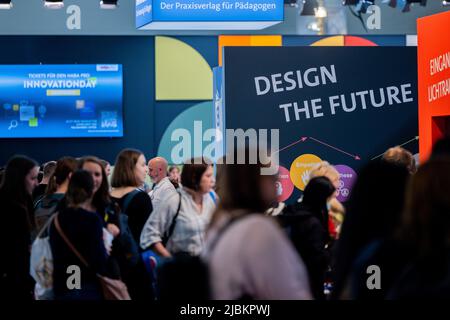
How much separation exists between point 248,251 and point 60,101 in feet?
39.1

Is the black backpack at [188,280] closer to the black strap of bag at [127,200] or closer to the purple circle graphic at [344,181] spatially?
the black strap of bag at [127,200]

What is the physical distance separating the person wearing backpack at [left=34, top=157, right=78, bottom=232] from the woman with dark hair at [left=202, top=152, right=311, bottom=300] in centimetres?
252

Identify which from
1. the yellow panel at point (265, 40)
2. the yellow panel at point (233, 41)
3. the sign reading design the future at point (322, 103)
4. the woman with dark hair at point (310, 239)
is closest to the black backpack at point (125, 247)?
the woman with dark hair at point (310, 239)

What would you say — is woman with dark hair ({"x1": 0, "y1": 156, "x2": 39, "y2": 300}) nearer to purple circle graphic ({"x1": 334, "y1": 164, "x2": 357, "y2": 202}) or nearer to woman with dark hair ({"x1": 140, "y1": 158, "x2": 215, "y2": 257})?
woman with dark hair ({"x1": 140, "y1": 158, "x2": 215, "y2": 257})

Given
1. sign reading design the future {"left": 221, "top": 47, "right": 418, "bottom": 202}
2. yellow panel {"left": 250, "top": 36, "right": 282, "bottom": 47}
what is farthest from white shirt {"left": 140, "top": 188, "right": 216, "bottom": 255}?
yellow panel {"left": 250, "top": 36, "right": 282, "bottom": 47}

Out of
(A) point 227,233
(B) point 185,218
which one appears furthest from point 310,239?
(A) point 227,233

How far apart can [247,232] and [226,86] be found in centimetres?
670

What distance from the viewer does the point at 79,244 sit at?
14.3 feet

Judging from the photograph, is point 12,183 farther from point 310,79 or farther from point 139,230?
point 310,79

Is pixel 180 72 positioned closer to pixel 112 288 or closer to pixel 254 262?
pixel 112 288

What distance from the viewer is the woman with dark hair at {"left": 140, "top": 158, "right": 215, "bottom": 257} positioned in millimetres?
4879

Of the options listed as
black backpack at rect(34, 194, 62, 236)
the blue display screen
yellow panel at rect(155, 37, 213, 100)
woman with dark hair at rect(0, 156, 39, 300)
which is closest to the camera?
woman with dark hair at rect(0, 156, 39, 300)

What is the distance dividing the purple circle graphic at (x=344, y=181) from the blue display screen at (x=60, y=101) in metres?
5.58

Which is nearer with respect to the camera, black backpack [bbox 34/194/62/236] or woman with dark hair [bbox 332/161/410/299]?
woman with dark hair [bbox 332/161/410/299]
